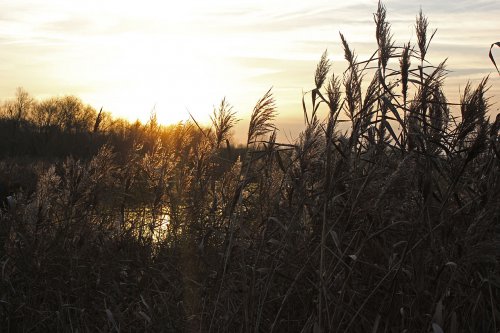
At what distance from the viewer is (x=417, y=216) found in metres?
2.69

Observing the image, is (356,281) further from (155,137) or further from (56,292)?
(155,137)

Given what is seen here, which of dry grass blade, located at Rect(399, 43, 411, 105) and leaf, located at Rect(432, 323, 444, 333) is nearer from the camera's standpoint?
leaf, located at Rect(432, 323, 444, 333)

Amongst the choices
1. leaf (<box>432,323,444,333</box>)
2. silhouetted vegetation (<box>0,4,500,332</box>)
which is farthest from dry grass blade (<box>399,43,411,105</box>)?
leaf (<box>432,323,444,333</box>)

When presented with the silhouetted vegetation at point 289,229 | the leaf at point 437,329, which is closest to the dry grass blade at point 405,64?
the silhouetted vegetation at point 289,229

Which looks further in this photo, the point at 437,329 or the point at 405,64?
the point at 405,64

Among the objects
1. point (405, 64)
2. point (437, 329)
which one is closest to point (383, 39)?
point (405, 64)

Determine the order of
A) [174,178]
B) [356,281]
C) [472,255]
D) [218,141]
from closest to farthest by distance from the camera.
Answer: [472,255] < [356,281] < [218,141] < [174,178]

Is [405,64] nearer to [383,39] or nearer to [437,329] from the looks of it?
[383,39]

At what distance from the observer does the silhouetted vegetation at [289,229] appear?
2523 millimetres

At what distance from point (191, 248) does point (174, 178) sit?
92 centimetres

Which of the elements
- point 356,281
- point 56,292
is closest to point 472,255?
point 356,281

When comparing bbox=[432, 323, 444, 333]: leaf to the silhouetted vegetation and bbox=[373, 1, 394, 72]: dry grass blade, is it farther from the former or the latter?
bbox=[373, 1, 394, 72]: dry grass blade

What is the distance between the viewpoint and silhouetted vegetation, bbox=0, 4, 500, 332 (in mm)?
2523

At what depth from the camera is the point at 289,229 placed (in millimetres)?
2668
